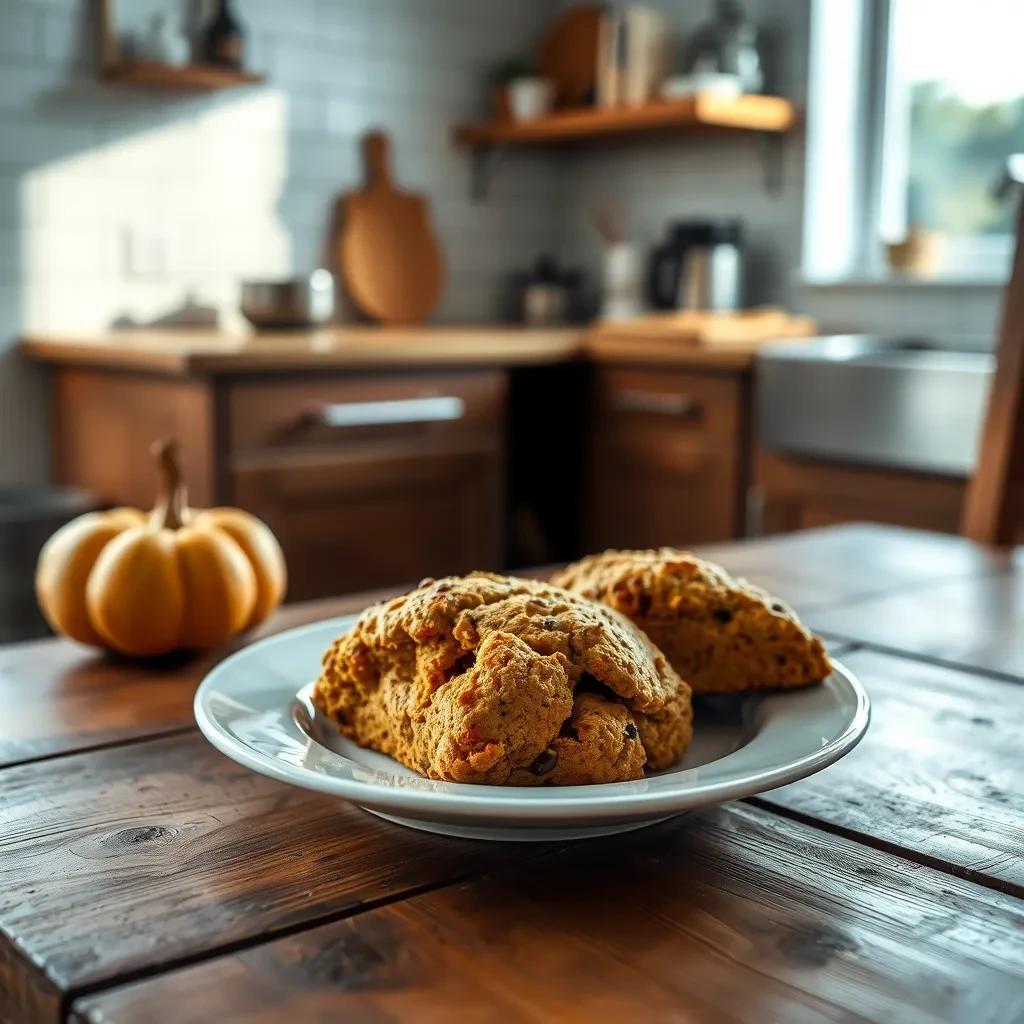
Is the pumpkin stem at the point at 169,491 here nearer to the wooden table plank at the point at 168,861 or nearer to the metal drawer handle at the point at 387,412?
the wooden table plank at the point at 168,861

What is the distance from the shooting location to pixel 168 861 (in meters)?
0.57

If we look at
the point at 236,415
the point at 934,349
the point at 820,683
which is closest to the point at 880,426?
the point at 934,349

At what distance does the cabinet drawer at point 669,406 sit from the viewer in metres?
2.65

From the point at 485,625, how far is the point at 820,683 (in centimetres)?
21

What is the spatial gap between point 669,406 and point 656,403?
0.13ft

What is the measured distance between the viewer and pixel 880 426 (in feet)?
7.79

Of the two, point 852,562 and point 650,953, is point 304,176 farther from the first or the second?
point 650,953

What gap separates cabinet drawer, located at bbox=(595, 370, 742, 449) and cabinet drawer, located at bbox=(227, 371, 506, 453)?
25 cm

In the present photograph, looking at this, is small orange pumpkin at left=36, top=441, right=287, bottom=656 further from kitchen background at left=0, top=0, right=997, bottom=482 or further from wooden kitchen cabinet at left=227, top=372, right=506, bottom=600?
kitchen background at left=0, top=0, right=997, bottom=482

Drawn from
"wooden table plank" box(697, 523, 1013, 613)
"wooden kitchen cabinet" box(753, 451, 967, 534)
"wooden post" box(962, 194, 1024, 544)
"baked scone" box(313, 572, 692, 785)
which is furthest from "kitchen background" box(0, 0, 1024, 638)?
"baked scone" box(313, 572, 692, 785)

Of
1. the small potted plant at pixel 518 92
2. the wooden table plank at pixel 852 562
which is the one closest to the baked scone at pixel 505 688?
the wooden table plank at pixel 852 562

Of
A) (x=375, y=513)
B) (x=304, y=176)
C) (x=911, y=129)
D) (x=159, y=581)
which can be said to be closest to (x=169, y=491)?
(x=159, y=581)

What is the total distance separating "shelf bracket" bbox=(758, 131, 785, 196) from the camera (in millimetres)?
3186

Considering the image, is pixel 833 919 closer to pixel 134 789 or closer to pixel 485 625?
pixel 485 625
